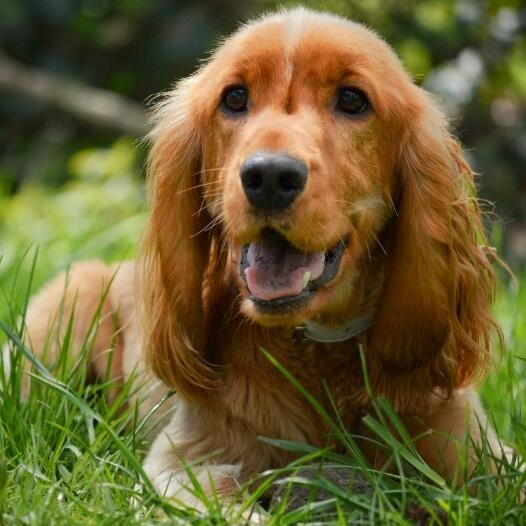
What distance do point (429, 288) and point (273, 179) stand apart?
65cm

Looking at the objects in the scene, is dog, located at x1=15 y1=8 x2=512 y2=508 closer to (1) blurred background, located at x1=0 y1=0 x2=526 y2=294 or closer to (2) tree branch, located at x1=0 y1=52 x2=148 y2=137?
(1) blurred background, located at x1=0 y1=0 x2=526 y2=294

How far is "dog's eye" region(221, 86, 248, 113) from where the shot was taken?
3.22 meters

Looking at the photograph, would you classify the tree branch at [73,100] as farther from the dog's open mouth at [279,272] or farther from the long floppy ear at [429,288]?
the dog's open mouth at [279,272]

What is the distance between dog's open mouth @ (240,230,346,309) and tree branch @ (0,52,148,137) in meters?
5.10

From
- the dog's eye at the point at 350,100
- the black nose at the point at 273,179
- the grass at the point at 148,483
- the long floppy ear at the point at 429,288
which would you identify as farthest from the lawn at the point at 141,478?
the dog's eye at the point at 350,100

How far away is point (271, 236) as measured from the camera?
299 centimetres

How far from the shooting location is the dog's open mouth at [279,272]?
2.99m

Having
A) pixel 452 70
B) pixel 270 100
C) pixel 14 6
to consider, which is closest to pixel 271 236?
pixel 270 100

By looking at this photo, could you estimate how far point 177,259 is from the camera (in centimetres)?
343

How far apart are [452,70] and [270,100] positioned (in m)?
3.83

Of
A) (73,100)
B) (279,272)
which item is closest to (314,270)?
(279,272)

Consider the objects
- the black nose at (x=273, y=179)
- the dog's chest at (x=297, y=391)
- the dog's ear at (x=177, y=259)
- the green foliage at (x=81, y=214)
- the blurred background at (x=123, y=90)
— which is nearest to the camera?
the black nose at (x=273, y=179)

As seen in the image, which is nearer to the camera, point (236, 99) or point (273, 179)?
point (273, 179)

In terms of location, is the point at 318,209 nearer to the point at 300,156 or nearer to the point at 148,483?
the point at 300,156
